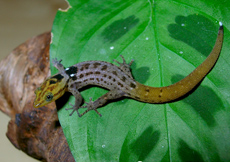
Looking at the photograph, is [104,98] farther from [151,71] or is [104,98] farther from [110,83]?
[151,71]

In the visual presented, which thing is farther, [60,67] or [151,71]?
[60,67]

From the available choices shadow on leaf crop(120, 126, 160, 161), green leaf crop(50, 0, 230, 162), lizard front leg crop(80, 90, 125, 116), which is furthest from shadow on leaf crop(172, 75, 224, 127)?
lizard front leg crop(80, 90, 125, 116)

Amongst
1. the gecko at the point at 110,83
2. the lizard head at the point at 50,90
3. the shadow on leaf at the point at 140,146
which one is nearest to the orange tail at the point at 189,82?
the gecko at the point at 110,83

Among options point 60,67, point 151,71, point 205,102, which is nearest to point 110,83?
point 151,71

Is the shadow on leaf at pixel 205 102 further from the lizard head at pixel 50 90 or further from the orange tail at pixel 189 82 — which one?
the lizard head at pixel 50 90

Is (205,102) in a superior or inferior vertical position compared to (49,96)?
inferior

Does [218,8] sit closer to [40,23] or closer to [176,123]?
Result: [176,123]

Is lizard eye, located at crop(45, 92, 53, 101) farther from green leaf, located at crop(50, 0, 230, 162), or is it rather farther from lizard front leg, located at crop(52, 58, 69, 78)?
lizard front leg, located at crop(52, 58, 69, 78)

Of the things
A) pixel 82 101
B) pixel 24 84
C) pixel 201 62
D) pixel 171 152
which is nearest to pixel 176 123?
pixel 171 152
